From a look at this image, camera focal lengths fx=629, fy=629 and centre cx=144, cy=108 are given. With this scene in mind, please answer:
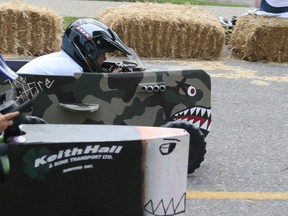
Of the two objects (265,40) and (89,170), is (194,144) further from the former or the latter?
(265,40)

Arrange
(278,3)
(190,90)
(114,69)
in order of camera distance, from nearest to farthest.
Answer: (190,90) → (114,69) → (278,3)

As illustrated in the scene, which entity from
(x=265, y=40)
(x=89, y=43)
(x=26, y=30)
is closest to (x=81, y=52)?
(x=89, y=43)

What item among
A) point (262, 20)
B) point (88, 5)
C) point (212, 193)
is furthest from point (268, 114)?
point (88, 5)

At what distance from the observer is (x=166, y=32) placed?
902 cm


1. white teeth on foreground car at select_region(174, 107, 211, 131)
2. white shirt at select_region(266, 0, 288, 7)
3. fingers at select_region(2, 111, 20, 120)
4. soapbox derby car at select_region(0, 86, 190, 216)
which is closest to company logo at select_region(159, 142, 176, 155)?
soapbox derby car at select_region(0, 86, 190, 216)

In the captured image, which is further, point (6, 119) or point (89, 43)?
point (89, 43)

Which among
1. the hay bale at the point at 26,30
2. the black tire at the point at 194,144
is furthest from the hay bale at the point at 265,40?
the black tire at the point at 194,144

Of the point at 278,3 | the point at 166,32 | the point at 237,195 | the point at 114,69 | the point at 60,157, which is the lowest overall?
the point at 237,195

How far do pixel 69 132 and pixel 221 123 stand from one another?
337 cm

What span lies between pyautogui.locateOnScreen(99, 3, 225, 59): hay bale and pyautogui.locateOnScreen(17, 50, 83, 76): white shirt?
171 inches

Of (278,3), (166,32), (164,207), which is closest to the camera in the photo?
(164,207)

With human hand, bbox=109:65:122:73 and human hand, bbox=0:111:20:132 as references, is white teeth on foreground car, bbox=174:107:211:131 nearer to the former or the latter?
human hand, bbox=109:65:122:73

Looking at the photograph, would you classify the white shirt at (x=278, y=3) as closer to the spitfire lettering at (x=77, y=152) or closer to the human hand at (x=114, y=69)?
the human hand at (x=114, y=69)

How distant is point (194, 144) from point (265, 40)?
16.8 ft
